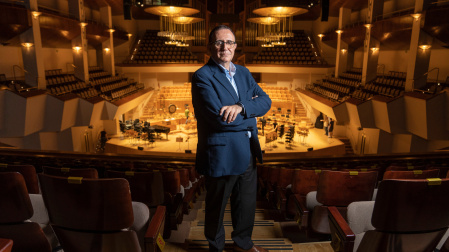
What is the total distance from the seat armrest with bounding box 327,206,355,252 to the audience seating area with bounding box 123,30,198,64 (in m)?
16.2

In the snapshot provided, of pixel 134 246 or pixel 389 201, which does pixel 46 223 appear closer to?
pixel 134 246

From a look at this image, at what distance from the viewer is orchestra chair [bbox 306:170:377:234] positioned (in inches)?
68.7

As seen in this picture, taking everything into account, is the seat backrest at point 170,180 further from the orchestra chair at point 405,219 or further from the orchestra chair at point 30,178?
the orchestra chair at point 405,219

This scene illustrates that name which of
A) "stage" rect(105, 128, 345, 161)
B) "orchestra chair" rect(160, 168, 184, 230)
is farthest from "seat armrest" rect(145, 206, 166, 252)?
"stage" rect(105, 128, 345, 161)

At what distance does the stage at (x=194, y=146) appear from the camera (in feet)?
31.3

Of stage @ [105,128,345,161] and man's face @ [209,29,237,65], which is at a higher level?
man's face @ [209,29,237,65]

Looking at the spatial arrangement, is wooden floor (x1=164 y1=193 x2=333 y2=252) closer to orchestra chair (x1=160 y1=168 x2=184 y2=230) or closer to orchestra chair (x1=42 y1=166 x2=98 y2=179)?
orchestra chair (x1=160 y1=168 x2=184 y2=230)

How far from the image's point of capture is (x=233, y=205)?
171cm

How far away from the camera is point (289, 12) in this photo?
34.3ft

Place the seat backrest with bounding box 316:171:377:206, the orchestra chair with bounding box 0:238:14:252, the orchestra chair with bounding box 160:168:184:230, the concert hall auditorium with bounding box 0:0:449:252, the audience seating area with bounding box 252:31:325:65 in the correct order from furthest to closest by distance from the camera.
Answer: the audience seating area with bounding box 252:31:325:65
the orchestra chair with bounding box 160:168:184:230
the seat backrest with bounding box 316:171:377:206
the concert hall auditorium with bounding box 0:0:449:252
the orchestra chair with bounding box 0:238:14:252

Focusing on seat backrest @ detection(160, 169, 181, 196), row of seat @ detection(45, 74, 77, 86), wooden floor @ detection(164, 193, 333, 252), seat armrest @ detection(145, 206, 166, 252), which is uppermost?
row of seat @ detection(45, 74, 77, 86)

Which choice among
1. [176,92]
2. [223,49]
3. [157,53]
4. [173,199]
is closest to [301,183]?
[173,199]

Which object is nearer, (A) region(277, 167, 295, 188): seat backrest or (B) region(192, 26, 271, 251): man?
(B) region(192, 26, 271, 251): man

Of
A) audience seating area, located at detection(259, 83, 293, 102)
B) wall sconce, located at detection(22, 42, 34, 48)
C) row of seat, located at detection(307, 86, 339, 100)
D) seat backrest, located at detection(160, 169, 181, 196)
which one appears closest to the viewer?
seat backrest, located at detection(160, 169, 181, 196)
